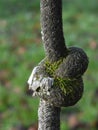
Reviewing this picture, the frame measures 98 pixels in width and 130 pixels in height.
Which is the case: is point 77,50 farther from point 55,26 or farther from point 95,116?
point 95,116

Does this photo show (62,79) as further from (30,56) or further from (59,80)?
(30,56)

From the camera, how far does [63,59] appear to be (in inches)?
41.6

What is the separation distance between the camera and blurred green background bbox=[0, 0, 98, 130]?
4.00 m

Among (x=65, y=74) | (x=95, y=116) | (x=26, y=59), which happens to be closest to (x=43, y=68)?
(x=65, y=74)

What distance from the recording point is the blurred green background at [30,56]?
3998 millimetres

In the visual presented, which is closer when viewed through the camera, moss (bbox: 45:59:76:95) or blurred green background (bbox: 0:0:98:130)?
moss (bbox: 45:59:76:95)

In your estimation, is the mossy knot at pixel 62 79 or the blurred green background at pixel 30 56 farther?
the blurred green background at pixel 30 56

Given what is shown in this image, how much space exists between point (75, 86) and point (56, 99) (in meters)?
0.07

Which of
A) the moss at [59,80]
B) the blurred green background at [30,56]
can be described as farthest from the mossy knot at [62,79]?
the blurred green background at [30,56]

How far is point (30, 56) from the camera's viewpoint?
5316mm

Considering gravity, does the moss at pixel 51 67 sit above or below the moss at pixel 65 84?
above

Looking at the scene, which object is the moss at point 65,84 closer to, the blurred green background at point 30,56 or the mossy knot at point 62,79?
the mossy knot at point 62,79

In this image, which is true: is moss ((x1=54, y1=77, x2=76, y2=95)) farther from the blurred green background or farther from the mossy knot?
the blurred green background

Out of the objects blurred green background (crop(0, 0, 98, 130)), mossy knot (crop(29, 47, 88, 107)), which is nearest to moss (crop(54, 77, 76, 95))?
mossy knot (crop(29, 47, 88, 107))
